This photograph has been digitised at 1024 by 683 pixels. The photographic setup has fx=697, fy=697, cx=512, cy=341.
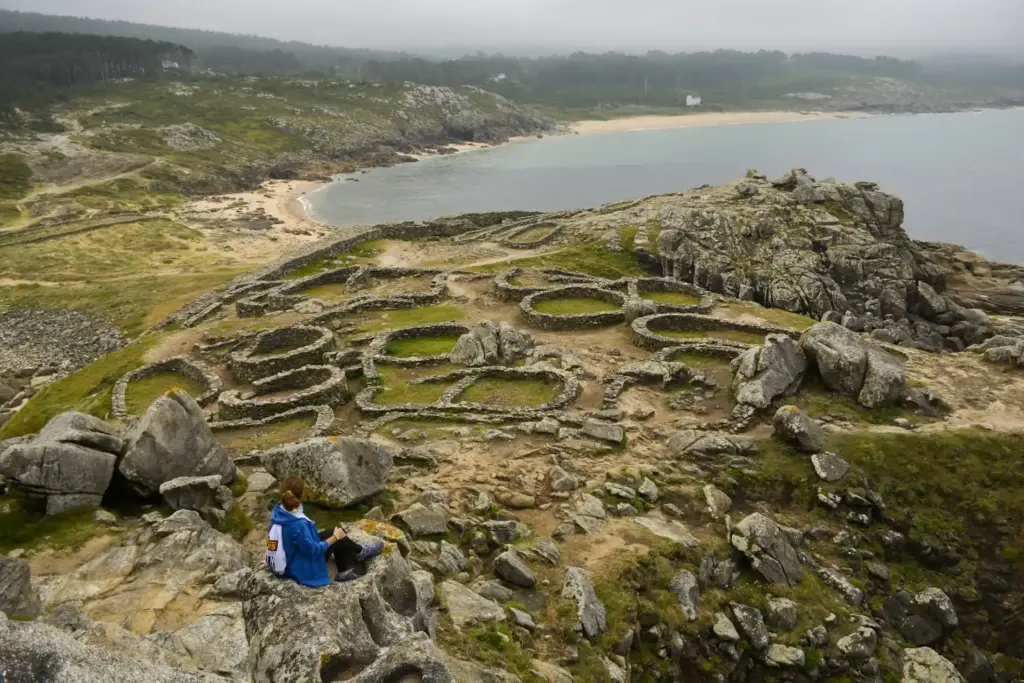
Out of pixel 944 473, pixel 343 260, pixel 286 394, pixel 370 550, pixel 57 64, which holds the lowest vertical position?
pixel 286 394

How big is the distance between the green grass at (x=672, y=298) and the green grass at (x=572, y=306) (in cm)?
304

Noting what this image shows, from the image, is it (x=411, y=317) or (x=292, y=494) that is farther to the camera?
(x=411, y=317)

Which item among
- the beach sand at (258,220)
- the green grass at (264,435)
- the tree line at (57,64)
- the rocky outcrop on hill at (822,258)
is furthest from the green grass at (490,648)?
the tree line at (57,64)

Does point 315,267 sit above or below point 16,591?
below

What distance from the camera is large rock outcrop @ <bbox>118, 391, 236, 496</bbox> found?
15445 mm

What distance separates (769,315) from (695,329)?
16.7 feet

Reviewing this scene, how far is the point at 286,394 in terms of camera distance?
2873 centimetres

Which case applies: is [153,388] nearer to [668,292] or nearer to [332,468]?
[332,468]

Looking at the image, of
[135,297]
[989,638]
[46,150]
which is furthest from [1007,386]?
[46,150]

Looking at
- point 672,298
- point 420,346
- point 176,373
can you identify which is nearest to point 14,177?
point 176,373

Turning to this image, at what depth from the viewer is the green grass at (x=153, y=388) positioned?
2772cm

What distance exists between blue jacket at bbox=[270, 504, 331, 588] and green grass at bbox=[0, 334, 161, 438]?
20.3m

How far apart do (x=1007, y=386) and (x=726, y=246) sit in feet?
92.6

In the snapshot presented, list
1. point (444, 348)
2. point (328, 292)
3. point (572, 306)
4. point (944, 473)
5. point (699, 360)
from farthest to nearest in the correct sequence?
1. point (328, 292)
2. point (572, 306)
3. point (444, 348)
4. point (699, 360)
5. point (944, 473)
